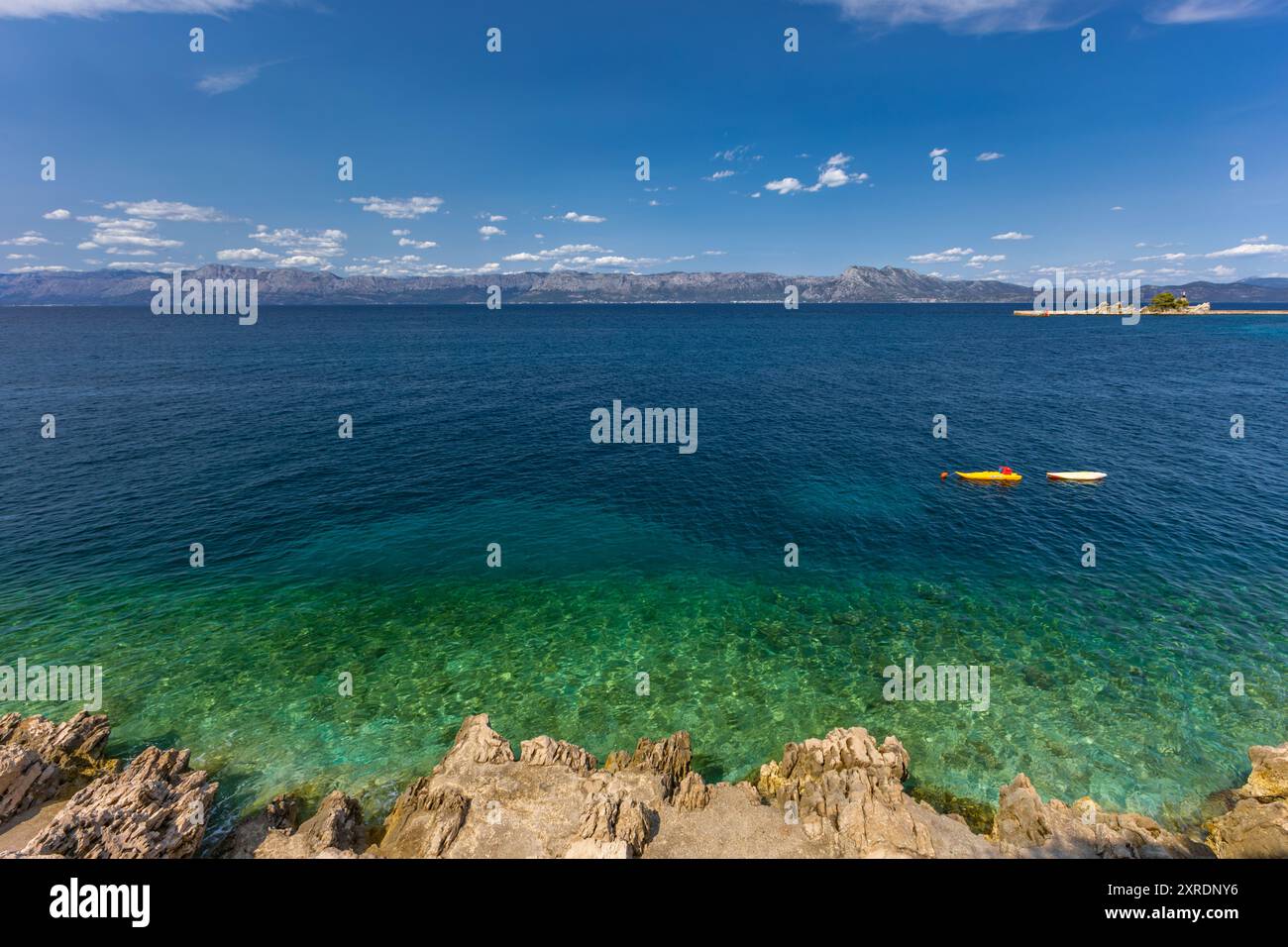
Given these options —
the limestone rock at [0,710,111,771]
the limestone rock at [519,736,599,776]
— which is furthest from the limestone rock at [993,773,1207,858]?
the limestone rock at [0,710,111,771]

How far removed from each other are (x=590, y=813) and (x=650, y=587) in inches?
891

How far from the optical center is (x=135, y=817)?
20.9 metres

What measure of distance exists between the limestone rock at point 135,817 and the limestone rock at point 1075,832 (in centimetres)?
3359

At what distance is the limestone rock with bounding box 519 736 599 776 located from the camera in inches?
991

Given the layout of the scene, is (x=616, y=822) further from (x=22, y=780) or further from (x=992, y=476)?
(x=992, y=476)

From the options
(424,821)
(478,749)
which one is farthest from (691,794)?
(424,821)

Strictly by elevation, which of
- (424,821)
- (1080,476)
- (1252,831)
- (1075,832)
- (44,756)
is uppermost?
(1080,476)

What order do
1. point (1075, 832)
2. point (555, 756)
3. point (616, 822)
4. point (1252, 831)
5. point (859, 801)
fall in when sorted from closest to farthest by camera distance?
point (1252, 831) → point (1075, 832) → point (616, 822) → point (859, 801) → point (555, 756)

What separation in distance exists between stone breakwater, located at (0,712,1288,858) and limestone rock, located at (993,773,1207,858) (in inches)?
2.9

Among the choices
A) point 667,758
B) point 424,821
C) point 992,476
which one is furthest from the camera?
point 992,476

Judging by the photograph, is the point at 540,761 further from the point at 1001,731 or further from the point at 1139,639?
the point at 1139,639

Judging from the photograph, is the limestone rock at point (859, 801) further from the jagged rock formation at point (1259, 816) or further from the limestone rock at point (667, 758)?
the jagged rock formation at point (1259, 816)
